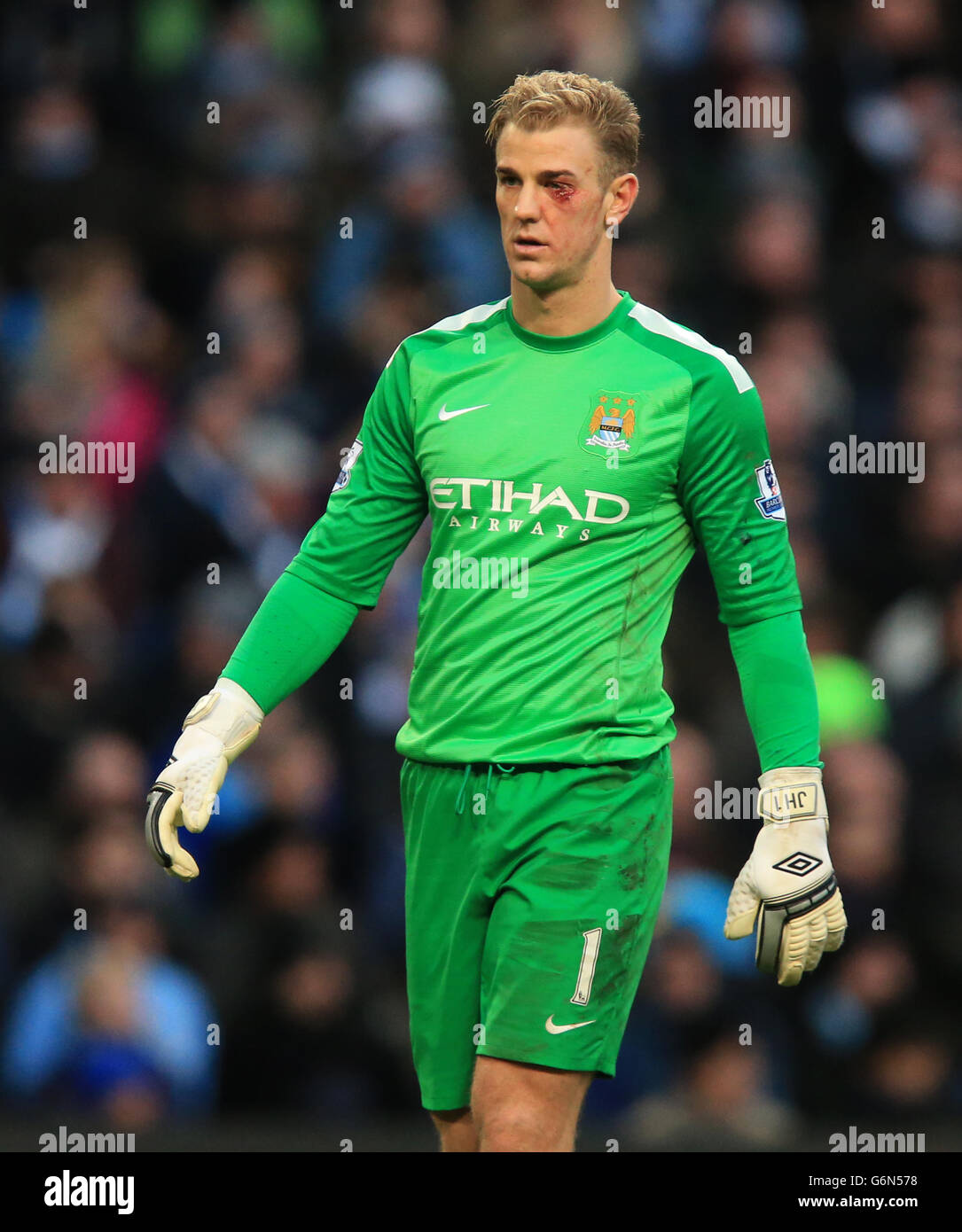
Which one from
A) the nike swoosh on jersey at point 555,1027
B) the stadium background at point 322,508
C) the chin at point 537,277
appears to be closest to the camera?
the nike swoosh on jersey at point 555,1027

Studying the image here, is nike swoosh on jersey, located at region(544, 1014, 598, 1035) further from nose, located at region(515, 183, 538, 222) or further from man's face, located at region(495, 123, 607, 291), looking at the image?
nose, located at region(515, 183, 538, 222)

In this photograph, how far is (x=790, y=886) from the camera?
3.93 m

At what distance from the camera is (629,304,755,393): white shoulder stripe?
405 centimetres

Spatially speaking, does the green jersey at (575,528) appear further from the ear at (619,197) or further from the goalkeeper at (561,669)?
the ear at (619,197)

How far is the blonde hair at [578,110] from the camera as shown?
12.9 ft

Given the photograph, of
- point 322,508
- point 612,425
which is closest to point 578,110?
point 612,425

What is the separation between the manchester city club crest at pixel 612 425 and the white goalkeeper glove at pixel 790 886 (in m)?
0.71

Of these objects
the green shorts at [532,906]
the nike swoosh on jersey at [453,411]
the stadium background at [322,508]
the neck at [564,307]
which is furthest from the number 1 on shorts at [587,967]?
the stadium background at [322,508]

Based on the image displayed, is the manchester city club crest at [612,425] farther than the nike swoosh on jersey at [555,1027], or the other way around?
the manchester city club crest at [612,425]

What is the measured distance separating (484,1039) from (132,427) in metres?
3.91

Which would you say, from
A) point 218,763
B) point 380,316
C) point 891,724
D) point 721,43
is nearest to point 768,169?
point 721,43

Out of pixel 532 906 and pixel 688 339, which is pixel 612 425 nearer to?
pixel 688 339

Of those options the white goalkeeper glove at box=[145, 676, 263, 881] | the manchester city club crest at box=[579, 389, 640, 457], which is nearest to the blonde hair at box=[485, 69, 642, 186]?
the manchester city club crest at box=[579, 389, 640, 457]

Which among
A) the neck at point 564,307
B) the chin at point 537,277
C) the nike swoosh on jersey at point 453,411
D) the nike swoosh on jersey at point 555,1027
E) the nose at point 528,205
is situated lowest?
the nike swoosh on jersey at point 555,1027
